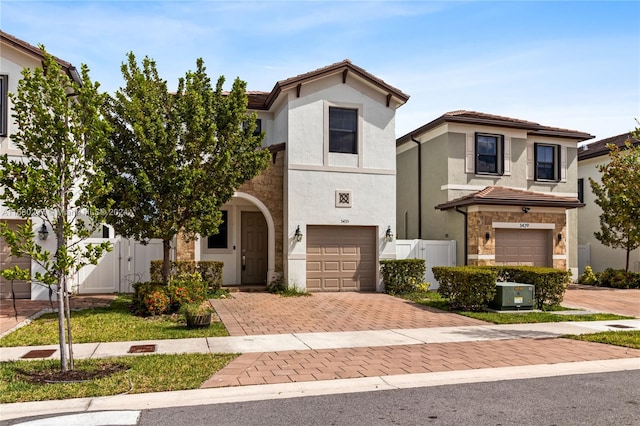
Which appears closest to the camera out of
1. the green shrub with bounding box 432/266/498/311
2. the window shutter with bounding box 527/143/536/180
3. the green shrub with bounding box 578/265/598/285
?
the green shrub with bounding box 432/266/498/311

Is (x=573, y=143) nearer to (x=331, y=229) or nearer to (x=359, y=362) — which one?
(x=331, y=229)

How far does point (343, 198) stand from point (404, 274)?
3.40 meters

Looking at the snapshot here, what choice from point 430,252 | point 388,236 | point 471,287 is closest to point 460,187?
point 430,252

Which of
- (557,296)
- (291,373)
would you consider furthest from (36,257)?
(557,296)

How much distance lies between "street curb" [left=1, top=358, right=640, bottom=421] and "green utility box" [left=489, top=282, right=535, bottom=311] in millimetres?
5416

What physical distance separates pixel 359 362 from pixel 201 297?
6.78 m

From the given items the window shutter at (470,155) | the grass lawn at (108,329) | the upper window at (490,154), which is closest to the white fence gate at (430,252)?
the window shutter at (470,155)

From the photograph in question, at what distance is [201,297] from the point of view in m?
14.1

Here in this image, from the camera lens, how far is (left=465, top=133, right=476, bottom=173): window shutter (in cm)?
2153

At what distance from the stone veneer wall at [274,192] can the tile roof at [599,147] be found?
55.9ft

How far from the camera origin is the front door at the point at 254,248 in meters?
19.8

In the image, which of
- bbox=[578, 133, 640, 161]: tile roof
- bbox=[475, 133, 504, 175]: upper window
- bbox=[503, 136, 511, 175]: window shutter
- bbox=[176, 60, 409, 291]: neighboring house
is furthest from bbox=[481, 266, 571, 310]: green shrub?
bbox=[578, 133, 640, 161]: tile roof

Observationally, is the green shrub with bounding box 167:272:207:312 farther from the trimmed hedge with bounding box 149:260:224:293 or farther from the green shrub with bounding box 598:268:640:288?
the green shrub with bounding box 598:268:640:288

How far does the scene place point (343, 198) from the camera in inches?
728
